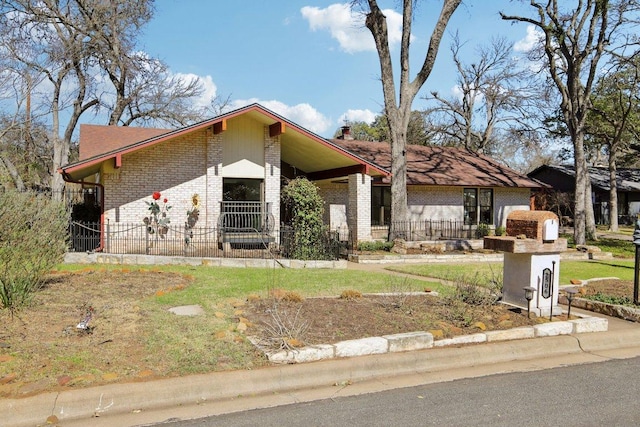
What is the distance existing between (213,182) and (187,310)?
10.4 metres

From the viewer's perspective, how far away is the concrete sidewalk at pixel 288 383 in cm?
467

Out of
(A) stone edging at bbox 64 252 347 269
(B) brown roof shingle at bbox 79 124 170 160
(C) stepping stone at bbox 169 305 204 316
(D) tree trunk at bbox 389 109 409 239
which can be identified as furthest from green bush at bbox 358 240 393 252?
(C) stepping stone at bbox 169 305 204 316

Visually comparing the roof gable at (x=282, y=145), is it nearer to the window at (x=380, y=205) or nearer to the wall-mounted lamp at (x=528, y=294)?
the window at (x=380, y=205)

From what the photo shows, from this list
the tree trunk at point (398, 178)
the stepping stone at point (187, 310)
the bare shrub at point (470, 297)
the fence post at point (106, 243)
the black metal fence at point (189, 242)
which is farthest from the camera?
the tree trunk at point (398, 178)

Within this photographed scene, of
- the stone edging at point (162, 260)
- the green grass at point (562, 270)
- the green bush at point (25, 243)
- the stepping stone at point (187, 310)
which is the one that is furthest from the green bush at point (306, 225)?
the green bush at point (25, 243)

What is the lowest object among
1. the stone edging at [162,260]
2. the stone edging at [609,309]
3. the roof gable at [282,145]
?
the stone edging at [609,309]

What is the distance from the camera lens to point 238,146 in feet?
60.5

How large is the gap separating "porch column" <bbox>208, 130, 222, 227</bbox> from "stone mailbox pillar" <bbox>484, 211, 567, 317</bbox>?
11.2 meters

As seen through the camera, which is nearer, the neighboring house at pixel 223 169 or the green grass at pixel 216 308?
the green grass at pixel 216 308

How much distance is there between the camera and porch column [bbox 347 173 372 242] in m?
19.0

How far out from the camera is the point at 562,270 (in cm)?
1543

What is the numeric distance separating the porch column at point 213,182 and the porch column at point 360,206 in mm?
4801

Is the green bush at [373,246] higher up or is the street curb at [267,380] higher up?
the green bush at [373,246]

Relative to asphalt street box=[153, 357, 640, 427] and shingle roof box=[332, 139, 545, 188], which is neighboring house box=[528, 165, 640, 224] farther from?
asphalt street box=[153, 357, 640, 427]
